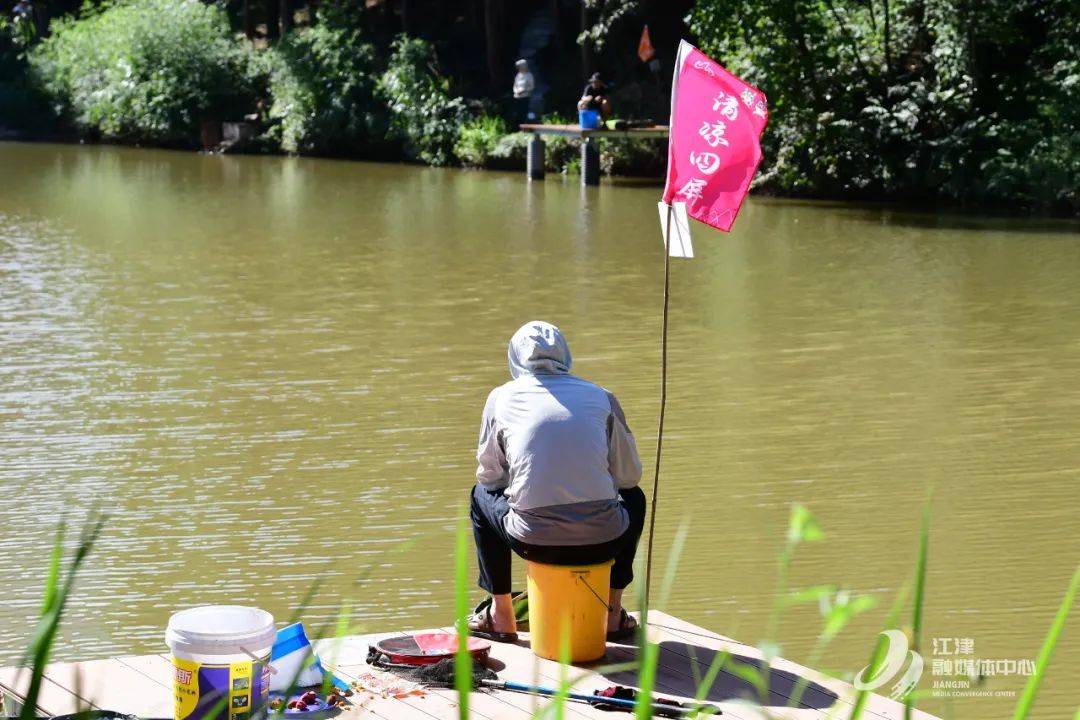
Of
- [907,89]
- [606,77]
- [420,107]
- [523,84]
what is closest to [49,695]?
[907,89]

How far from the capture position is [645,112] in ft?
103

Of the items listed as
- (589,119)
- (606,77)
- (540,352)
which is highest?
Answer: (606,77)

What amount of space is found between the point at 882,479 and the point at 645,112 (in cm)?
2379

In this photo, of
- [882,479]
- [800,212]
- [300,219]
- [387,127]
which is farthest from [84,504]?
[387,127]

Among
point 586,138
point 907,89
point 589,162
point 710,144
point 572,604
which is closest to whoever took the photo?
point 572,604

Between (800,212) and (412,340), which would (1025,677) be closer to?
(412,340)

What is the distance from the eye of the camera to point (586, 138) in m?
26.9

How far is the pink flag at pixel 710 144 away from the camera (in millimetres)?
5789

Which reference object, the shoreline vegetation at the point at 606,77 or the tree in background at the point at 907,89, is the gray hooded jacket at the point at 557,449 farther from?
the tree in background at the point at 907,89

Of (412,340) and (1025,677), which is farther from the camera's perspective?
(412,340)

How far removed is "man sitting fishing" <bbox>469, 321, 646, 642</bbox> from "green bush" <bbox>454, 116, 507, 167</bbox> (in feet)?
86.6

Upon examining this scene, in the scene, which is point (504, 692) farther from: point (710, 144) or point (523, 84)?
point (523, 84)

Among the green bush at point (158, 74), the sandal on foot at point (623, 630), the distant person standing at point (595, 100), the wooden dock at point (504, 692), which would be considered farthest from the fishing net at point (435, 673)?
the green bush at point (158, 74)

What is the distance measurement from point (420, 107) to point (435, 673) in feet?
97.1
